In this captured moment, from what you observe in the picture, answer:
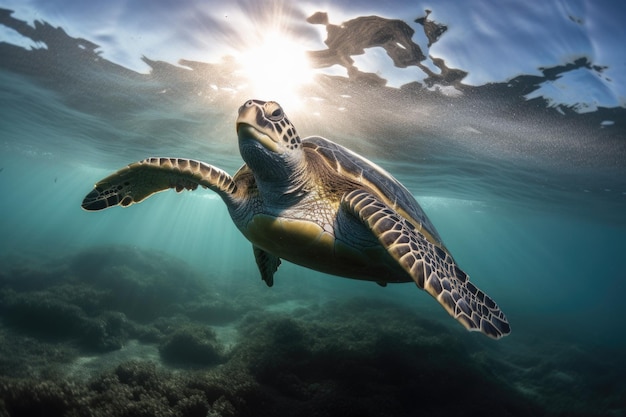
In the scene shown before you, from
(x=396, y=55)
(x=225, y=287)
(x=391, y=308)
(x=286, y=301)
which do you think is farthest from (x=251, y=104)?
(x=225, y=287)

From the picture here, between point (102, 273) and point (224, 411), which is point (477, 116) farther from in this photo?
point (102, 273)

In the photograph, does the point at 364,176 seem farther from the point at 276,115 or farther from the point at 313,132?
the point at 313,132

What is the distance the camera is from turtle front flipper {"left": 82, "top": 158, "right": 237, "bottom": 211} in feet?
13.5

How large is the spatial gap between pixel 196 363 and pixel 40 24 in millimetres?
10100

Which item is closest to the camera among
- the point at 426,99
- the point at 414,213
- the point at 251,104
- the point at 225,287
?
the point at 251,104

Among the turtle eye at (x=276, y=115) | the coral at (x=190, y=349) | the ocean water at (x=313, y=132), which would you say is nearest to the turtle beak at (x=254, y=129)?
the turtle eye at (x=276, y=115)

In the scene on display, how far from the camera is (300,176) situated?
3.53m

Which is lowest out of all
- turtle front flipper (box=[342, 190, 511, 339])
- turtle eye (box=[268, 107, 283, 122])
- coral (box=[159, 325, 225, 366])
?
coral (box=[159, 325, 225, 366])

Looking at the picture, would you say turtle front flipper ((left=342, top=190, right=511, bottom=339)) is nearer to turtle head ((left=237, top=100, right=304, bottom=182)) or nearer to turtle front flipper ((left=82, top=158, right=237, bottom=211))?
turtle head ((left=237, top=100, right=304, bottom=182))

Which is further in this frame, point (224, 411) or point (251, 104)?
point (224, 411)

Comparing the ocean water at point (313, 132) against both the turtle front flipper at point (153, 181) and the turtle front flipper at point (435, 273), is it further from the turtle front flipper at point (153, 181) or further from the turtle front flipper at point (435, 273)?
the turtle front flipper at point (435, 273)

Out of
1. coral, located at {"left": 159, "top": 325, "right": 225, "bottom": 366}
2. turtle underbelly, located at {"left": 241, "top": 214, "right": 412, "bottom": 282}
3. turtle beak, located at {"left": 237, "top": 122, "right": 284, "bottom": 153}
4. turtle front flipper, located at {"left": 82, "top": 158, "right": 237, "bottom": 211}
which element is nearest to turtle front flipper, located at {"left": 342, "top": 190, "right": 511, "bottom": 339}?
turtle underbelly, located at {"left": 241, "top": 214, "right": 412, "bottom": 282}

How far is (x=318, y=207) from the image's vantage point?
3668 millimetres

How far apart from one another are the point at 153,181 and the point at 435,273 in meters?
4.05
